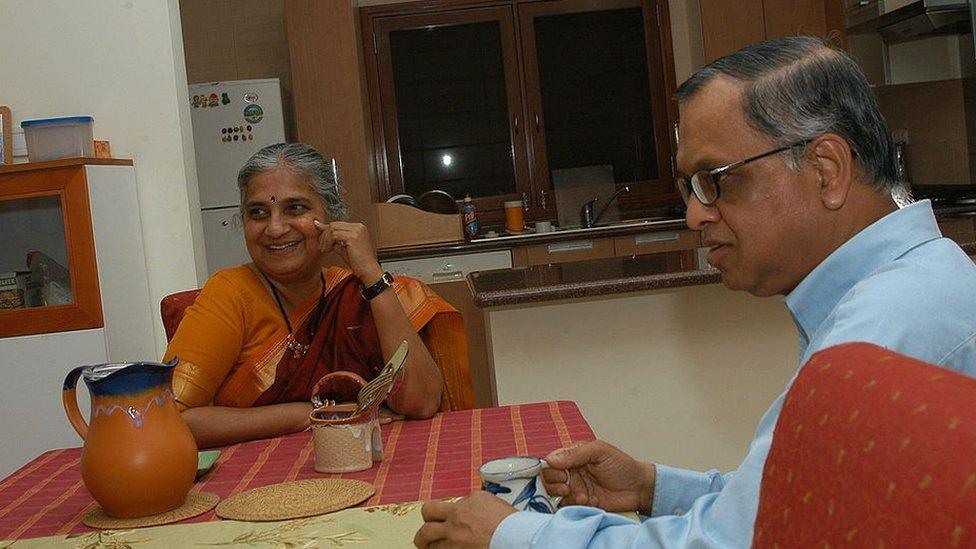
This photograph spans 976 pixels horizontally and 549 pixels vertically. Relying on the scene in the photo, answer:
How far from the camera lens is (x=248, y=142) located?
18.1 feet

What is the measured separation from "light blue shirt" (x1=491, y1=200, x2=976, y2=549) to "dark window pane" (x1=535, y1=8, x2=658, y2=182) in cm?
509

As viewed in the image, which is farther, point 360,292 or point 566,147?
point 566,147

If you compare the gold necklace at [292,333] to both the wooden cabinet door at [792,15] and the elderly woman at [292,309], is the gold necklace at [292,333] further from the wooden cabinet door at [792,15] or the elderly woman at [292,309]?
the wooden cabinet door at [792,15]

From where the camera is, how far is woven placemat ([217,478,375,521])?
4.41 feet

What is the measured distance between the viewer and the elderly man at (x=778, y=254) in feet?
3.14

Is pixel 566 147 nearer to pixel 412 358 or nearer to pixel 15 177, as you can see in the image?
pixel 15 177

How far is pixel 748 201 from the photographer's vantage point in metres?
1.26

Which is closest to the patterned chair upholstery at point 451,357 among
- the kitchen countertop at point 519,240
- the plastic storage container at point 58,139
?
the plastic storage container at point 58,139

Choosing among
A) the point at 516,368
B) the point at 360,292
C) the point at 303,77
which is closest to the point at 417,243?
the point at 303,77

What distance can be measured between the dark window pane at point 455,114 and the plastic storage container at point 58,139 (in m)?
3.17

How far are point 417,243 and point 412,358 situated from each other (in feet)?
10.3

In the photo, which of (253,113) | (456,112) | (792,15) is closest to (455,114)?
(456,112)

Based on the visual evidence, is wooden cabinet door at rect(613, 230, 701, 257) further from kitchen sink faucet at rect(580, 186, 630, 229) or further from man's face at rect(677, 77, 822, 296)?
man's face at rect(677, 77, 822, 296)

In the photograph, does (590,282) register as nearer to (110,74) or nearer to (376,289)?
(376,289)
